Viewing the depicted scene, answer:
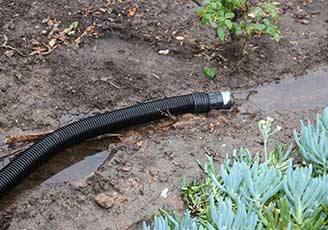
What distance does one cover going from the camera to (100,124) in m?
3.23

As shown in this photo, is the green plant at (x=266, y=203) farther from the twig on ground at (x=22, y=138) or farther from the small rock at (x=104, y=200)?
the twig on ground at (x=22, y=138)

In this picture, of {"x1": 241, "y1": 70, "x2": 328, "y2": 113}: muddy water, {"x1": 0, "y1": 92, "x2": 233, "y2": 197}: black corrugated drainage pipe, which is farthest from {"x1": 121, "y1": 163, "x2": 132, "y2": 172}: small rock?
{"x1": 241, "y1": 70, "x2": 328, "y2": 113}: muddy water

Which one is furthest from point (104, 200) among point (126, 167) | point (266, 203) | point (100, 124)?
point (266, 203)

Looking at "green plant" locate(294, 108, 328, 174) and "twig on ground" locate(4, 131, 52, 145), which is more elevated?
"green plant" locate(294, 108, 328, 174)

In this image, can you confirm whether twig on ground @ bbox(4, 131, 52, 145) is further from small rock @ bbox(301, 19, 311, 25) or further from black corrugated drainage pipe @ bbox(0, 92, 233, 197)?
small rock @ bbox(301, 19, 311, 25)

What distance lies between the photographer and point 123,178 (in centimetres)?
296

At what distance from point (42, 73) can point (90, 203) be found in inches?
41.6

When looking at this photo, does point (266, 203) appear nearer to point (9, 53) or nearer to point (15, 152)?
point (15, 152)

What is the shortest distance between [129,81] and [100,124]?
407 mm

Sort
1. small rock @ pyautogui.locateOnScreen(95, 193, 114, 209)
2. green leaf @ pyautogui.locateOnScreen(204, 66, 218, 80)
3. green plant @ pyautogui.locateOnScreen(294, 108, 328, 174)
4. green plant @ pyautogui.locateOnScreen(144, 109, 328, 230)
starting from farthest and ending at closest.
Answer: green leaf @ pyautogui.locateOnScreen(204, 66, 218, 80), small rock @ pyautogui.locateOnScreen(95, 193, 114, 209), green plant @ pyautogui.locateOnScreen(294, 108, 328, 174), green plant @ pyautogui.locateOnScreen(144, 109, 328, 230)

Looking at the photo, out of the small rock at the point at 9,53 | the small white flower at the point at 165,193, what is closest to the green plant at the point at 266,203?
the small white flower at the point at 165,193

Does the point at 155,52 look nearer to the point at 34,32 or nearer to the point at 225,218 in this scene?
the point at 34,32

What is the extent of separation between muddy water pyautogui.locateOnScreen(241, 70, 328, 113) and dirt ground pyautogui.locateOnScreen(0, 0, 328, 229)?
55mm

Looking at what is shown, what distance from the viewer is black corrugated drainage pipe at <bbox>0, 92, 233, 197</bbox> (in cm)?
301
